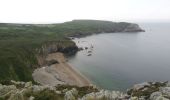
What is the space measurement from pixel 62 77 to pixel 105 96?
49.1m

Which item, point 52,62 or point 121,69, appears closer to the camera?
point 121,69

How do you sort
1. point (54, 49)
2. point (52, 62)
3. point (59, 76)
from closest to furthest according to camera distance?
point (59, 76), point (52, 62), point (54, 49)

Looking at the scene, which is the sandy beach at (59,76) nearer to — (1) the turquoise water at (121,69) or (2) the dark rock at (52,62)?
(1) the turquoise water at (121,69)

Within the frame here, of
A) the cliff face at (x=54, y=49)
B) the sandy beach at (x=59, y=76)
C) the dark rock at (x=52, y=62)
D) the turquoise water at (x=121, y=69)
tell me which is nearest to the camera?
the sandy beach at (x=59, y=76)

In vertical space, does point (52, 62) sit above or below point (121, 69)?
above

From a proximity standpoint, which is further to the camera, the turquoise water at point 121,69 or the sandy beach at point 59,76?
the turquoise water at point 121,69

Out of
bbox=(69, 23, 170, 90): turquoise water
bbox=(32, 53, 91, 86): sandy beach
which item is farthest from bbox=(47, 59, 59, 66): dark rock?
bbox=(69, 23, 170, 90): turquoise water

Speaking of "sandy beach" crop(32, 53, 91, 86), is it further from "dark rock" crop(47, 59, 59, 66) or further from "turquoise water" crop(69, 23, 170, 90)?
"dark rock" crop(47, 59, 59, 66)

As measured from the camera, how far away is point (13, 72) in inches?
2581

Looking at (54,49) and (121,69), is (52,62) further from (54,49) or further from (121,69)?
(121,69)

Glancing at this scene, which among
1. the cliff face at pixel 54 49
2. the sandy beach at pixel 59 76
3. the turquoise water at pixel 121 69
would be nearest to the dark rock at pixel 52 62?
the cliff face at pixel 54 49

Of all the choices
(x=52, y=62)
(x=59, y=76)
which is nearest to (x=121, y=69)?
(x=59, y=76)

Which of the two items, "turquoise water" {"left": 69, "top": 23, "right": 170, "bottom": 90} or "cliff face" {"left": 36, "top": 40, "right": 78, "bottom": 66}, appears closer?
"turquoise water" {"left": 69, "top": 23, "right": 170, "bottom": 90}

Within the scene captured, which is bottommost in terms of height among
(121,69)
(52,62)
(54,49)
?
(121,69)
